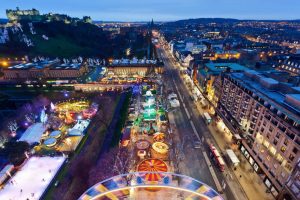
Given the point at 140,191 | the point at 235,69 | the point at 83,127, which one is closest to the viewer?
the point at 140,191

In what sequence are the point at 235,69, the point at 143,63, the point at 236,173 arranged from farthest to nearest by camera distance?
the point at 143,63 < the point at 235,69 < the point at 236,173

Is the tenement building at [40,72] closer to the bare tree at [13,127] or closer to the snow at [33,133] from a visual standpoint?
the bare tree at [13,127]

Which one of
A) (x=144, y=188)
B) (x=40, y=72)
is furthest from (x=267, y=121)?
(x=40, y=72)

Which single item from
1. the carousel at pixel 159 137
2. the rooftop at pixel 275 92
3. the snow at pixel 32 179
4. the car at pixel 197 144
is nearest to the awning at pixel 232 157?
the car at pixel 197 144

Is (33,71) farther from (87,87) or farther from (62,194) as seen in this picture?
(62,194)

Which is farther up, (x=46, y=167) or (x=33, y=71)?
(x=33, y=71)

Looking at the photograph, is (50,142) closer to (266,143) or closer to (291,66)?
(266,143)

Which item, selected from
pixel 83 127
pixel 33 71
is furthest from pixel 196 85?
pixel 33 71
